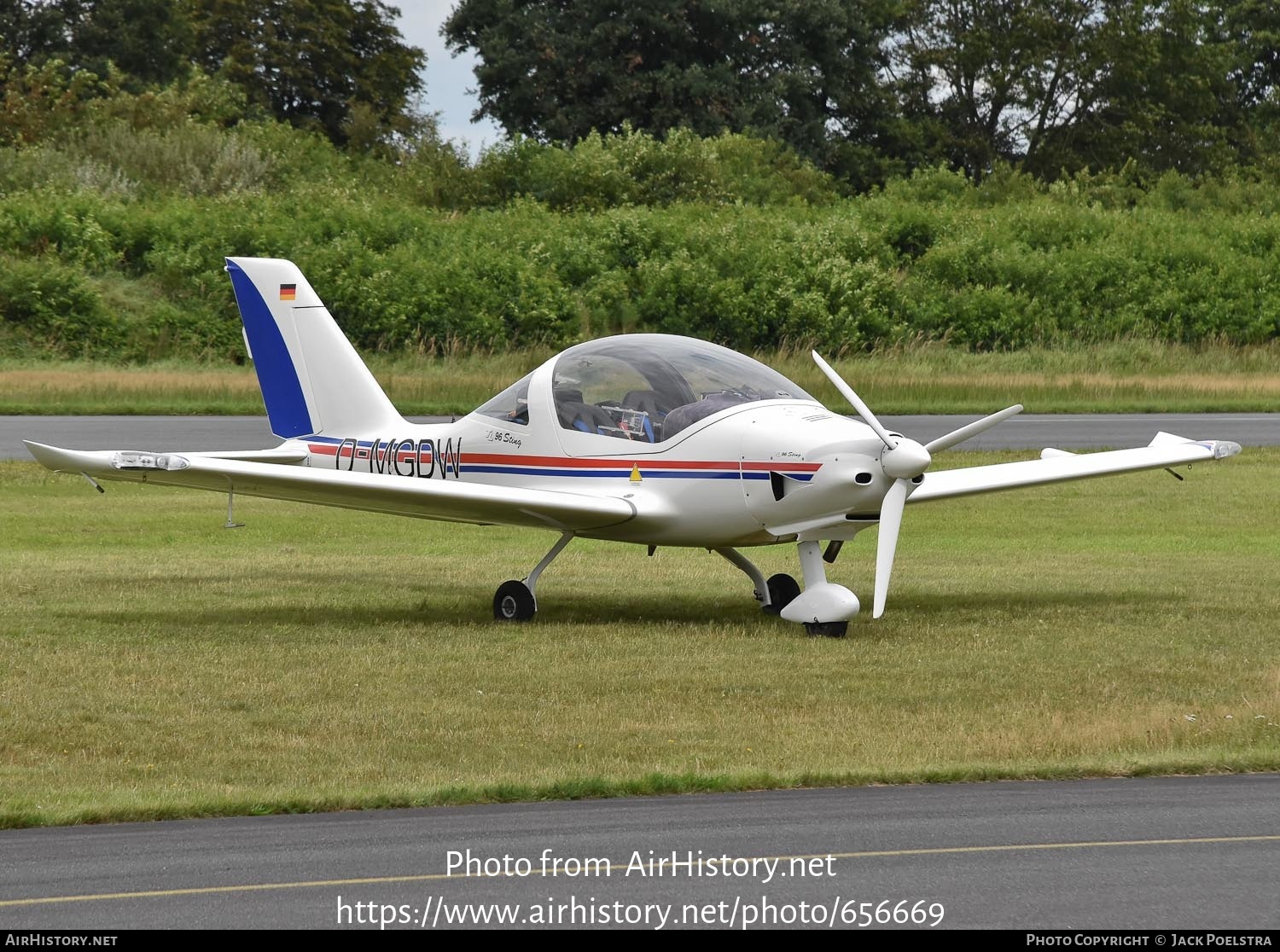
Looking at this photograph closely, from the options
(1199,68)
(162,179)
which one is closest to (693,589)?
(162,179)

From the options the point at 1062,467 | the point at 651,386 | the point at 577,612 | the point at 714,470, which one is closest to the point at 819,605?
the point at 714,470

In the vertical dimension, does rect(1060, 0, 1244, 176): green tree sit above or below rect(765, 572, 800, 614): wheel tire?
above

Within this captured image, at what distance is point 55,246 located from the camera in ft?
137

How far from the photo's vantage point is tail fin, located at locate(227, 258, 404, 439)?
15227 mm

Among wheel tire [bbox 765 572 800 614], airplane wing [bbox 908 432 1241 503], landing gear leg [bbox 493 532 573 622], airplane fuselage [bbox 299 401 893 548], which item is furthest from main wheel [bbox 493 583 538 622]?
airplane wing [bbox 908 432 1241 503]

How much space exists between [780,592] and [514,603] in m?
2.19

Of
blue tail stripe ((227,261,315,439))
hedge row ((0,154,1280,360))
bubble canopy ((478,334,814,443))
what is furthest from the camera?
hedge row ((0,154,1280,360))

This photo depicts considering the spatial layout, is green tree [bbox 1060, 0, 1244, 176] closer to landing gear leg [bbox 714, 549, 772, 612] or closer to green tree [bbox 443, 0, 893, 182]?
green tree [bbox 443, 0, 893, 182]

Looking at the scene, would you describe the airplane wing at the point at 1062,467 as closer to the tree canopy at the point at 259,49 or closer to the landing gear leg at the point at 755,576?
the landing gear leg at the point at 755,576

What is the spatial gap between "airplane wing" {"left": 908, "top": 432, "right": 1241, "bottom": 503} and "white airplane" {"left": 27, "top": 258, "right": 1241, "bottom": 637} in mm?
22

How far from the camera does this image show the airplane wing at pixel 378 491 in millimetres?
12125

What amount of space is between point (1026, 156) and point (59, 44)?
35.9 m

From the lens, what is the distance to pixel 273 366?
15578 millimetres

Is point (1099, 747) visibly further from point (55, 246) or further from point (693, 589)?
point (55, 246)
